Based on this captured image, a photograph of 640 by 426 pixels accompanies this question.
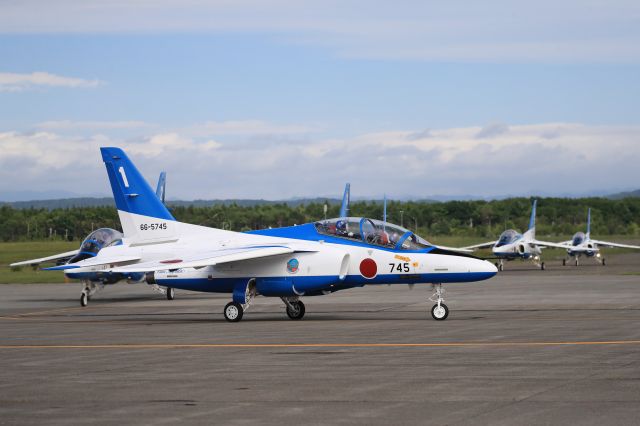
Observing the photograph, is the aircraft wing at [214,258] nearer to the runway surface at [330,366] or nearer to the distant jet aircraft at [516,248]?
the runway surface at [330,366]

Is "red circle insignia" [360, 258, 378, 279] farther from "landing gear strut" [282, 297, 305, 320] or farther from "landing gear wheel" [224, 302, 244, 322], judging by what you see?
"landing gear wheel" [224, 302, 244, 322]

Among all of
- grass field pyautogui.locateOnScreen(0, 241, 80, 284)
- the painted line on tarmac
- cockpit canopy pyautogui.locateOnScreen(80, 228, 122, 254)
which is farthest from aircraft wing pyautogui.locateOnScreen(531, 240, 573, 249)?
the painted line on tarmac

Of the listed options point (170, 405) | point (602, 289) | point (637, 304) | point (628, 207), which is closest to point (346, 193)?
point (602, 289)

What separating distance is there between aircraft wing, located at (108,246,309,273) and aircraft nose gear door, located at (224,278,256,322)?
0.77 m

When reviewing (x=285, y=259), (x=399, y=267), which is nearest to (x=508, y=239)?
(x=399, y=267)

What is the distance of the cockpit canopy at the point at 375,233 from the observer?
24969 mm

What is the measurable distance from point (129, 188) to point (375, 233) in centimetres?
683

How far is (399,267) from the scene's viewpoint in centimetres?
2466

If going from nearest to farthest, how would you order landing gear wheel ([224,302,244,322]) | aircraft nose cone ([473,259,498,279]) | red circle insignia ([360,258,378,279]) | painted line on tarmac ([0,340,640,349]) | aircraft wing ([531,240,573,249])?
→ painted line on tarmac ([0,340,640,349]) < aircraft nose cone ([473,259,498,279]) < red circle insignia ([360,258,378,279]) < landing gear wheel ([224,302,244,322]) < aircraft wing ([531,240,573,249])

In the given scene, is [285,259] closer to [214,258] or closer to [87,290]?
[214,258]

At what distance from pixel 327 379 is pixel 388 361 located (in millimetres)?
2143

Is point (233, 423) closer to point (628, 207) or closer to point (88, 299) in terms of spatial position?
point (88, 299)

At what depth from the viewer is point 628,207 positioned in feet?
500

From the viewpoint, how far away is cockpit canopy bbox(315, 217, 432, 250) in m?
25.0
